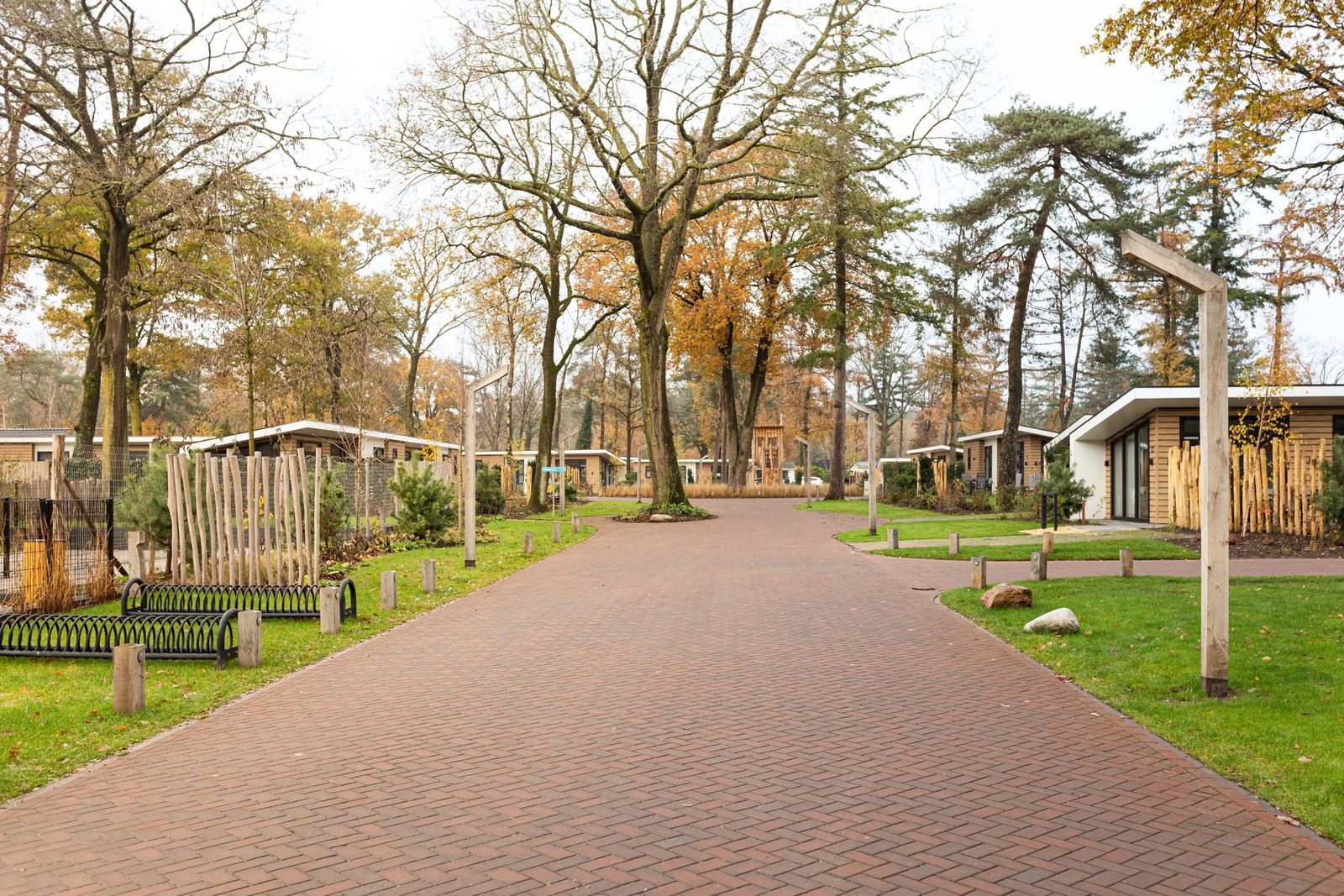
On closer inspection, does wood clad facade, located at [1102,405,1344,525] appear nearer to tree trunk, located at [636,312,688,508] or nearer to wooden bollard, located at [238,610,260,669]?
tree trunk, located at [636,312,688,508]

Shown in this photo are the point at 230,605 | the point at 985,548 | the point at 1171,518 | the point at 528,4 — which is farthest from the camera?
the point at 528,4

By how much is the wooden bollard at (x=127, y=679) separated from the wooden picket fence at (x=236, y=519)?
5.74 metres

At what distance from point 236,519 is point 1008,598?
10401 mm

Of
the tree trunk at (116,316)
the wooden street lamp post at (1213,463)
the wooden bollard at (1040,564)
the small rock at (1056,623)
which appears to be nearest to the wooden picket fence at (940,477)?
the wooden bollard at (1040,564)

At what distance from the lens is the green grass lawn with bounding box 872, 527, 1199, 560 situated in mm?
17141

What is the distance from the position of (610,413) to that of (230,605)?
259ft

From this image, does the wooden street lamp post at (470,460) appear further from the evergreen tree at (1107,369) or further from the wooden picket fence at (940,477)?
the evergreen tree at (1107,369)

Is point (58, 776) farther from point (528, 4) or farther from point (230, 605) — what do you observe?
point (528, 4)

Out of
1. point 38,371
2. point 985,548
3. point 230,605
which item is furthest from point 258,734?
point 38,371

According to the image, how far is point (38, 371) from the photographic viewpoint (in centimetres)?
5850

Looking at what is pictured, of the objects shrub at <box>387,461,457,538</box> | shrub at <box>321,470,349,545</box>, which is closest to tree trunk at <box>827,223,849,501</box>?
shrub at <box>387,461,457,538</box>

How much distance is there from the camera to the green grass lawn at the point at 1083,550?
17141 millimetres

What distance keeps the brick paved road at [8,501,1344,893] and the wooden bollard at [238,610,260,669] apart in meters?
0.66

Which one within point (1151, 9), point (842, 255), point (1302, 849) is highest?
point (842, 255)
